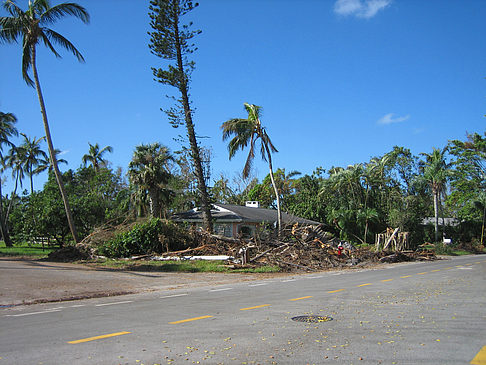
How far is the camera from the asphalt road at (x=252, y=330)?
Answer: 5180 millimetres

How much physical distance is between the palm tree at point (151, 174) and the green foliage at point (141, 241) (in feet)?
28.2

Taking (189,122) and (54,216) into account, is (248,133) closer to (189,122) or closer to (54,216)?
(189,122)

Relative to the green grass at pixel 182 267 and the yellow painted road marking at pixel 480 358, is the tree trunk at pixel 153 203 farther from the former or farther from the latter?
the yellow painted road marking at pixel 480 358

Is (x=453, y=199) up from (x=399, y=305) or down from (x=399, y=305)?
up

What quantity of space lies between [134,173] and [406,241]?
21.7 metres

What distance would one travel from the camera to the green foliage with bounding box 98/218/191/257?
24.8 meters

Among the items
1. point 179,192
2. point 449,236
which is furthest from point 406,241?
point 179,192

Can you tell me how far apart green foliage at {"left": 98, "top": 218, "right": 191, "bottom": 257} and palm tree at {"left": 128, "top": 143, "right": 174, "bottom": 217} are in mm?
8598

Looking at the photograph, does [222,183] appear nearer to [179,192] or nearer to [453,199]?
[179,192]

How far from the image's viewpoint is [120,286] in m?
13.9

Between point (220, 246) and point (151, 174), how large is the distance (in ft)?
37.3

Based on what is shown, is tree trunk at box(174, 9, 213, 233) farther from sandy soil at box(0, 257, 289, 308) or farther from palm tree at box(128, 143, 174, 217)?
sandy soil at box(0, 257, 289, 308)

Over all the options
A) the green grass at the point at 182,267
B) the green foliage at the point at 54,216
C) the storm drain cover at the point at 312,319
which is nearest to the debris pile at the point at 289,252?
the green grass at the point at 182,267

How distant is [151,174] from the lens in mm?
33438
